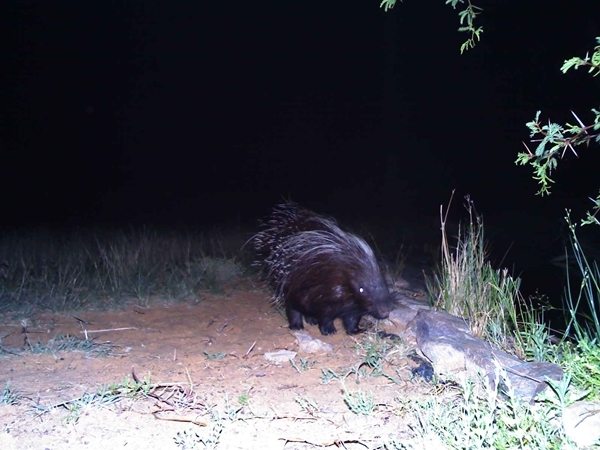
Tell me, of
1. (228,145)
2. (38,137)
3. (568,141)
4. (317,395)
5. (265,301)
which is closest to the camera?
(568,141)

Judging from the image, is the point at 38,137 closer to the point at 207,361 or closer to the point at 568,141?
the point at 207,361

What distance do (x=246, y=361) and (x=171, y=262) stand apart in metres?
3.38

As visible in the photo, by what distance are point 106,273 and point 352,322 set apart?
2.97 metres

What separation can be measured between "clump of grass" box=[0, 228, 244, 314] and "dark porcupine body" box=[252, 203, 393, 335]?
1.22 metres

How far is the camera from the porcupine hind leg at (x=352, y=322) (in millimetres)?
5566

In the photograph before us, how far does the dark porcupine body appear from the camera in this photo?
545cm

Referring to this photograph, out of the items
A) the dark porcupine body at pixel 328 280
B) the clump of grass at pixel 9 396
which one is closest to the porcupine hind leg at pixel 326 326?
the dark porcupine body at pixel 328 280

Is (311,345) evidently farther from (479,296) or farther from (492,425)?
(492,425)

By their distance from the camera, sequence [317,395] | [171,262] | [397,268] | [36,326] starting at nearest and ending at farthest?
1. [317,395]
2. [36,326]
3. [397,268]
4. [171,262]

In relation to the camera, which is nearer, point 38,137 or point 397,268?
point 397,268

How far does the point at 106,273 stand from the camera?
7.01 meters

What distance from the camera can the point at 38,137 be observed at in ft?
77.1

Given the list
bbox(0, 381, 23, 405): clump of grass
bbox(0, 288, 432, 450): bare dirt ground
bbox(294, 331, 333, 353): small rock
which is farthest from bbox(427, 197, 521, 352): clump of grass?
bbox(0, 381, 23, 405): clump of grass

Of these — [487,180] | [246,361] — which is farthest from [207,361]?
[487,180]
